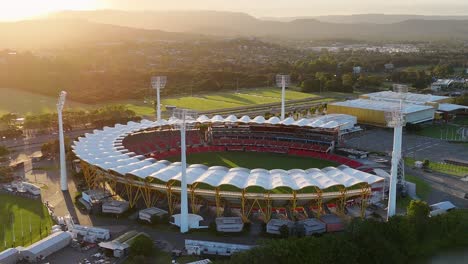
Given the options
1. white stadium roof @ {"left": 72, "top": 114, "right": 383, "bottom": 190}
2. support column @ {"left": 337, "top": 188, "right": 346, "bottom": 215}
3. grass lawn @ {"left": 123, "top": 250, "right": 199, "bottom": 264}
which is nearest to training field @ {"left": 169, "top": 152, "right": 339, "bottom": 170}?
white stadium roof @ {"left": 72, "top": 114, "right": 383, "bottom": 190}

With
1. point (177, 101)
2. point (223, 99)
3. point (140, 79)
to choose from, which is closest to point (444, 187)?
point (223, 99)

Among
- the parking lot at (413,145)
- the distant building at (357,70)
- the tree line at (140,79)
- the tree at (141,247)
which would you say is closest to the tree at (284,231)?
the tree at (141,247)

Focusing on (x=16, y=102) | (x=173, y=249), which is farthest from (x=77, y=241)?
(x=16, y=102)

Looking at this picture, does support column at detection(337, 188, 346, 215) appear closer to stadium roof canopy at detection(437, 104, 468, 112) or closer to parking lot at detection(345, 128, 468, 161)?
parking lot at detection(345, 128, 468, 161)

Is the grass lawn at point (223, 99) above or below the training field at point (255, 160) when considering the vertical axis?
above

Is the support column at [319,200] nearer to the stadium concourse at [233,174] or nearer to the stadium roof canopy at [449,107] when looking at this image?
the stadium concourse at [233,174]

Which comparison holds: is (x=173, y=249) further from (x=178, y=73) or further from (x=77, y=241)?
(x=178, y=73)
